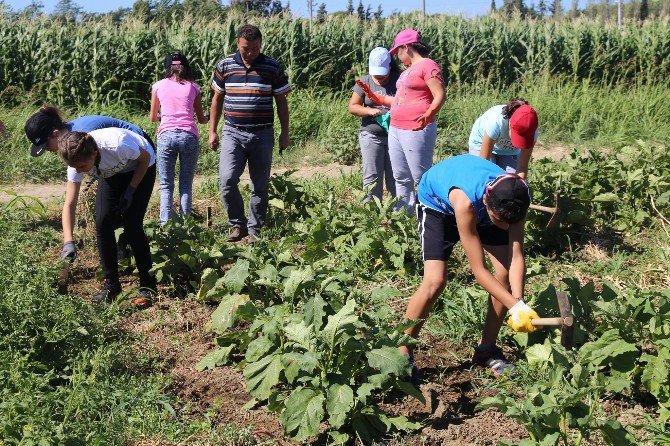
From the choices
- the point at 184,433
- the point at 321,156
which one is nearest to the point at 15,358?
the point at 184,433

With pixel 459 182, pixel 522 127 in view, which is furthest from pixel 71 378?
pixel 522 127

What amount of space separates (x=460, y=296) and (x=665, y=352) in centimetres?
169

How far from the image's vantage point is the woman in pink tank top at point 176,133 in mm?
7094

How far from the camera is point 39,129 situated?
5.43 metres

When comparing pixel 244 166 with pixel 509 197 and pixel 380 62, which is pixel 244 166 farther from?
pixel 509 197

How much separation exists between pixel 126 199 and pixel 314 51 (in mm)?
9790

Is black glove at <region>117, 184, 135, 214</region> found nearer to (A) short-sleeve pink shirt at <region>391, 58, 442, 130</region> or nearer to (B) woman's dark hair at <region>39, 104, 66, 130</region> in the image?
(B) woman's dark hair at <region>39, 104, 66, 130</region>

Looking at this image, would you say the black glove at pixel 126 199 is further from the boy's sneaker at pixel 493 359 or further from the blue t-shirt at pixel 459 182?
the boy's sneaker at pixel 493 359

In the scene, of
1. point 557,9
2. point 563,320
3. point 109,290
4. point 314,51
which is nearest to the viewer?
point 563,320

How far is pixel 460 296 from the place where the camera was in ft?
18.0

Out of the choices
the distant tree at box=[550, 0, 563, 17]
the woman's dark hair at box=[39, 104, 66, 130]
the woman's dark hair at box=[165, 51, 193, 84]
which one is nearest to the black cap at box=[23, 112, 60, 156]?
the woman's dark hair at box=[39, 104, 66, 130]

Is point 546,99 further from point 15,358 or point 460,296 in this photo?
point 15,358

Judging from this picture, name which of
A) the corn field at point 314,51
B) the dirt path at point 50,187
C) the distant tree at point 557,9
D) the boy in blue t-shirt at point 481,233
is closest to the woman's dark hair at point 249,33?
the dirt path at point 50,187

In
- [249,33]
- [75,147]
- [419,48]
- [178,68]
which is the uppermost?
[249,33]
